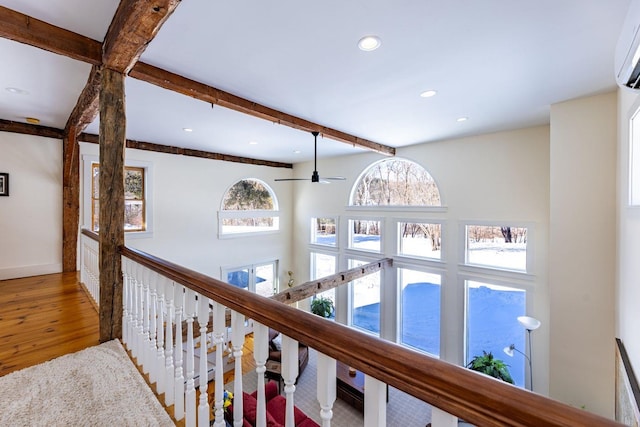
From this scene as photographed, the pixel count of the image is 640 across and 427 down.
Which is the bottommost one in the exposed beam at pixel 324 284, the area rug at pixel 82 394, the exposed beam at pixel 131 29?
the exposed beam at pixel 324 284

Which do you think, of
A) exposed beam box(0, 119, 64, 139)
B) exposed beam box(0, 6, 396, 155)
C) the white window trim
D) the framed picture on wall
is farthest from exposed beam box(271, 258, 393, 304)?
exposed beam box(0, 119, 64, 139)

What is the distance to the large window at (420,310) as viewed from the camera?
5465 millimetres

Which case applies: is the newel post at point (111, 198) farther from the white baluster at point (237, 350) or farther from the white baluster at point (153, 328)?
the white baluster at point (237, 350)

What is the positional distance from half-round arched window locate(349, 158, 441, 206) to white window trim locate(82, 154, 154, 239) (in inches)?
169

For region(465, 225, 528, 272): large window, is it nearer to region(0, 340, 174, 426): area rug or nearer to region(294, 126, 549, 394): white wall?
region(294, 126, 549, 394): white wall

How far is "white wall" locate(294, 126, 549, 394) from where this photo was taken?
4.26 metres

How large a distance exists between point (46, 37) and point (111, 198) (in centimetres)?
114

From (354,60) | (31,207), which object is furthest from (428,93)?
(31,207)

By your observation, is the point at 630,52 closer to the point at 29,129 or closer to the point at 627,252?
the point at 627,252

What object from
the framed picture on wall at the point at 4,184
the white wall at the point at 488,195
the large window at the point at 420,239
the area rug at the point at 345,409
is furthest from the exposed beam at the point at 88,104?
the large window at the point at 420,239

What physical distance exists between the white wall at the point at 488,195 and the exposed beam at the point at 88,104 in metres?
4.91

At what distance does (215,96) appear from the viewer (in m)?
2.87

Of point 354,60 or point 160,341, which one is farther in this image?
point 354,60

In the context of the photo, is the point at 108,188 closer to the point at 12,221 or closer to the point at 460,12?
the point at 460,12
